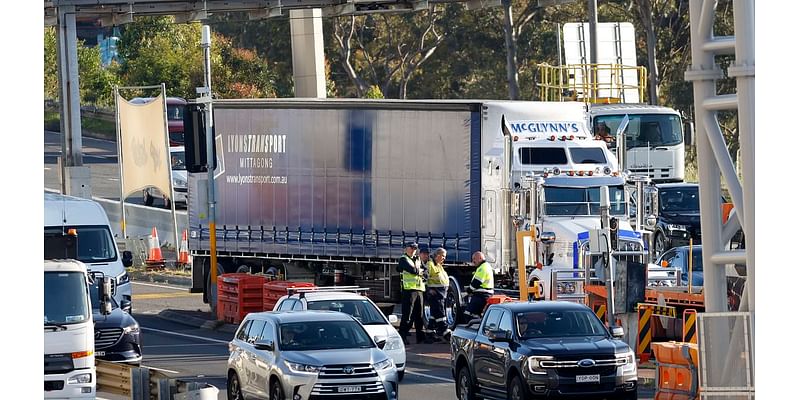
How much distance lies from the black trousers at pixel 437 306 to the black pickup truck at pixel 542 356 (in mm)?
7076

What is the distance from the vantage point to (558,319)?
2108 centimetres

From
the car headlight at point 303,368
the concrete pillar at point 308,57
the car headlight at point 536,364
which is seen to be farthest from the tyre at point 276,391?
the concrete pillar at point 308,57

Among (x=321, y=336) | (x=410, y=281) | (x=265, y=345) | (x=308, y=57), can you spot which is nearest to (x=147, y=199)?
(x=308, y=57)

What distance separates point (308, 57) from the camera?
1826 inches

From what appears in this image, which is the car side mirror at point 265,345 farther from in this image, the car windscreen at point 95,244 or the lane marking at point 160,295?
the lane marking at point 160,295

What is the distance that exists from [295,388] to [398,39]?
5569 centimetres

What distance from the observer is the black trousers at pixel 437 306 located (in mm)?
29266

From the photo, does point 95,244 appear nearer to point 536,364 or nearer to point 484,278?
point 484,278

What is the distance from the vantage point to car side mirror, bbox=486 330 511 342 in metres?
20.8

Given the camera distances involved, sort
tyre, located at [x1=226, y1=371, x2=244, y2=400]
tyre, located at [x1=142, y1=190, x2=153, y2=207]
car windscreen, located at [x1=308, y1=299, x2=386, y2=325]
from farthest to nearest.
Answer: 1. tyre, located at [x1=142, y1=190, x2=153, y2=207]
2. car windscreen, located at [x1=308, y1=299, x2=386, y2=325]
3. tyre, located at [x1=226, y1=371, x2=244, y2=400]

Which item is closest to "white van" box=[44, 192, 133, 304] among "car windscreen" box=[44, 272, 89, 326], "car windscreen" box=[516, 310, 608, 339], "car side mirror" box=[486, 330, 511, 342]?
"car windscreen" box=[44, 272, 89, 326]

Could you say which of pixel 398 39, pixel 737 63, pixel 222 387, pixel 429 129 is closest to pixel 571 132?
pixel 429 129

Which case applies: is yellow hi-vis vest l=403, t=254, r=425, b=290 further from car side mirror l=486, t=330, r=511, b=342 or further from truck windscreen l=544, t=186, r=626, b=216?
car side mirror l=486, t=330, r=511, b=342
